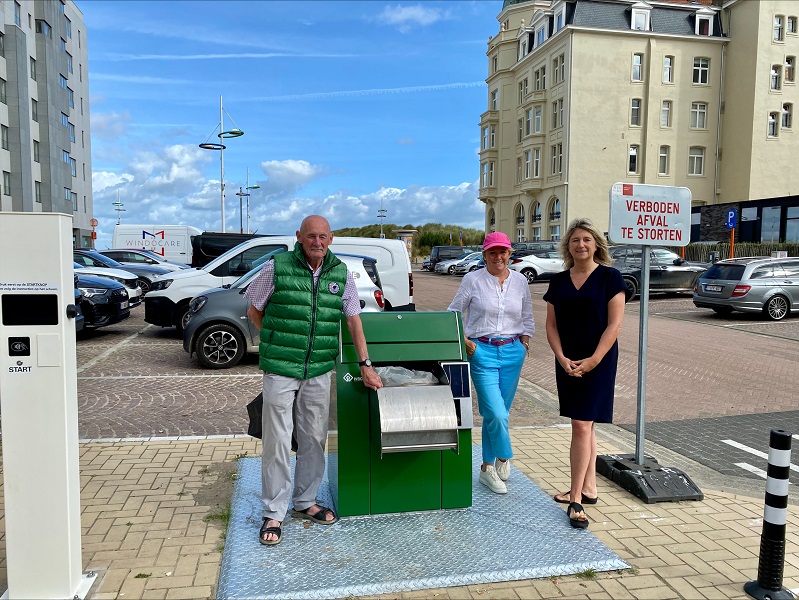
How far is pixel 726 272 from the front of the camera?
56.0ft

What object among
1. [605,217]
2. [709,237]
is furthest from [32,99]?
[709,237]

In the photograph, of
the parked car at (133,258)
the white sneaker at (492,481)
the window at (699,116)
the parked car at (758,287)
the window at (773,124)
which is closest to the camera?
the white sneaker at (492,481)

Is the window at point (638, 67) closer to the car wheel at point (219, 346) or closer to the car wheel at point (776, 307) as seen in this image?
the car wheel at point (776, 307)

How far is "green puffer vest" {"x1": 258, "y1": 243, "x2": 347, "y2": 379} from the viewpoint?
12.5 ft

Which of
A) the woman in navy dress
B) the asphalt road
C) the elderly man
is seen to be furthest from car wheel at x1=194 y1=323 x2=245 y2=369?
the woman in navy dress

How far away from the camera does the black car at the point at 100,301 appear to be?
38.7ft

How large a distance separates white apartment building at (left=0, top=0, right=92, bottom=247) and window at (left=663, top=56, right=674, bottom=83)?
40254mm

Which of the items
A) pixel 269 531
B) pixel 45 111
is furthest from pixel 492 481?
pixel 45 111

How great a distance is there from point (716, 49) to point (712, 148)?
267 inches

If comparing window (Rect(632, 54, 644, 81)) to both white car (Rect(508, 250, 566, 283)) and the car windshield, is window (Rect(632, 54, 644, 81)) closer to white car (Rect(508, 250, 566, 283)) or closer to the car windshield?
white car (Rect(508, 250, 566, 283))

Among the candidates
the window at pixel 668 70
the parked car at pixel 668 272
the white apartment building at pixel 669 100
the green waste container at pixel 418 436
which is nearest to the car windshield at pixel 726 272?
the parked car at pixel 668 272

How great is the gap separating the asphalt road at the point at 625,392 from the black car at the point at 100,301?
45 cm

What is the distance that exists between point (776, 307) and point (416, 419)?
51.5 ft

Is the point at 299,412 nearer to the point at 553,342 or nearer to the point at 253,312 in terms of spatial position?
the point at 253,312
